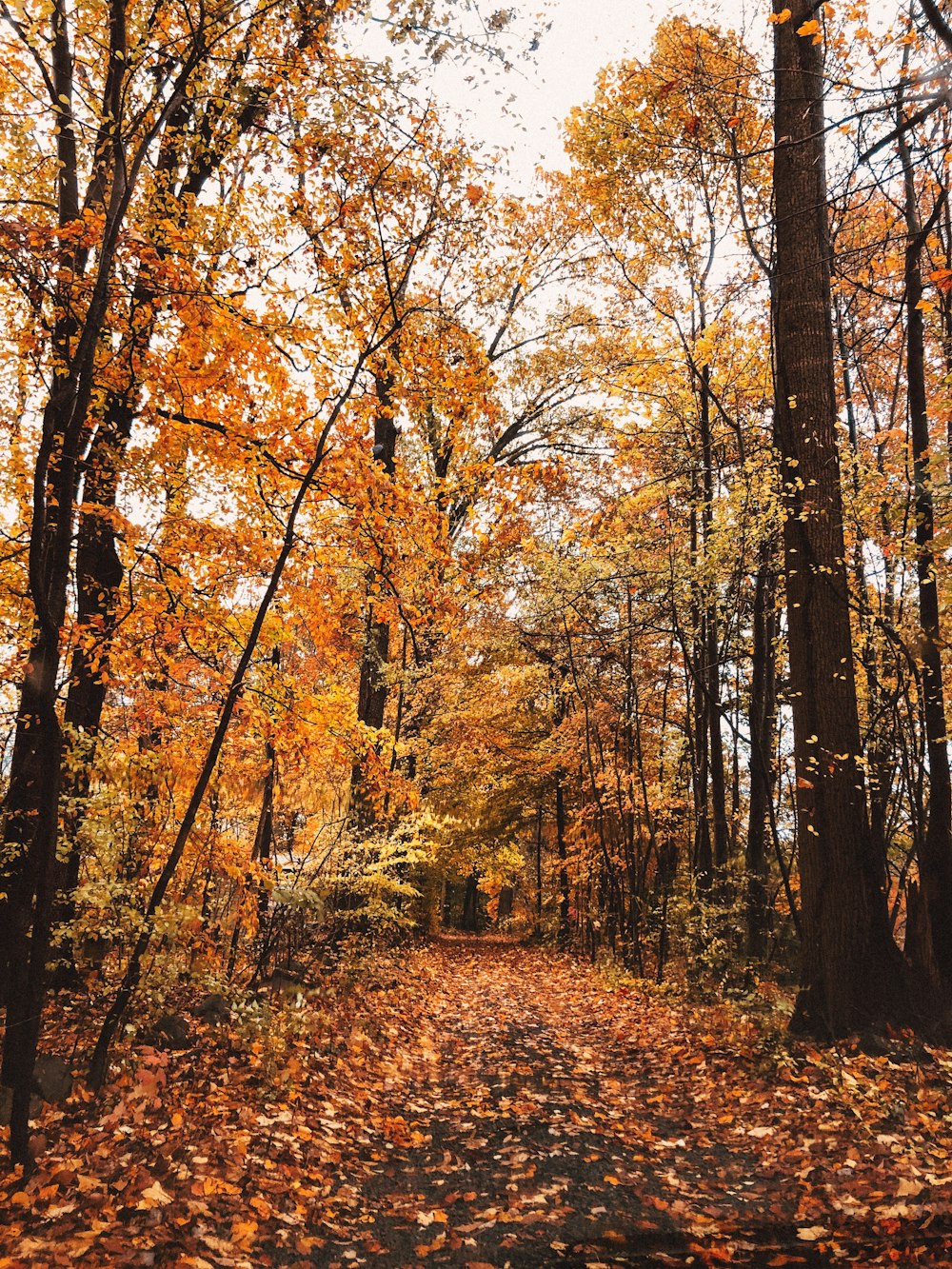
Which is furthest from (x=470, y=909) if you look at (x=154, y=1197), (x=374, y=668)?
(x=154, y=1197)

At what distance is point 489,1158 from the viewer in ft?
15.8

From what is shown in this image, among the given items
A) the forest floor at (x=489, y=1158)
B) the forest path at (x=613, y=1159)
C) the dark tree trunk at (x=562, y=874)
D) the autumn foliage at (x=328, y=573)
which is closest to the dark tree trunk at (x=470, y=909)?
the dark tree trunk at (x=562, y=874)

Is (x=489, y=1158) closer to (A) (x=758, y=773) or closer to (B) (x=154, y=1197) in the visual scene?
(B) (x=154, y=1197)

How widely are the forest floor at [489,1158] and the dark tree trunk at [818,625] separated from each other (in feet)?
2.14

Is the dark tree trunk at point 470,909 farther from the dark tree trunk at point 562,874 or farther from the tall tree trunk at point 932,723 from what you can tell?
the tall tree trunk at point 932,723

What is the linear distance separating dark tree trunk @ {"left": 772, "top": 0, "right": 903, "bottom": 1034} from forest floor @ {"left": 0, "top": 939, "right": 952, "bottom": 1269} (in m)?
0.65

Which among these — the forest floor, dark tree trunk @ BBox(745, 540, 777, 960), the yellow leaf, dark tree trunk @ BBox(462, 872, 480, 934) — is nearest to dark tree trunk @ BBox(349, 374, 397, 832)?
the forest floor

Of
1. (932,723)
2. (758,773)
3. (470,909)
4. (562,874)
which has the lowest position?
(470,909)

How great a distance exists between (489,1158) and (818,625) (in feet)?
16.3

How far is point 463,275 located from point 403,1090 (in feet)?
29.5

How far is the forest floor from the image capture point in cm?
352

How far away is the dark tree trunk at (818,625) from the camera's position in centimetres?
580

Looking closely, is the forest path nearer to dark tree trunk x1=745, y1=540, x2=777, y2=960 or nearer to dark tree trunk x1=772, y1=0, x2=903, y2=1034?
dark tree trunk x1=772, y1=0, x2=903, y2=1034

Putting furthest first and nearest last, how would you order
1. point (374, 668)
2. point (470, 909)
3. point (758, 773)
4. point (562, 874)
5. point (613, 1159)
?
point (470, 909) < point (562, 874) < point (374, 668) < point (758, 773) < point (613, 1159)
